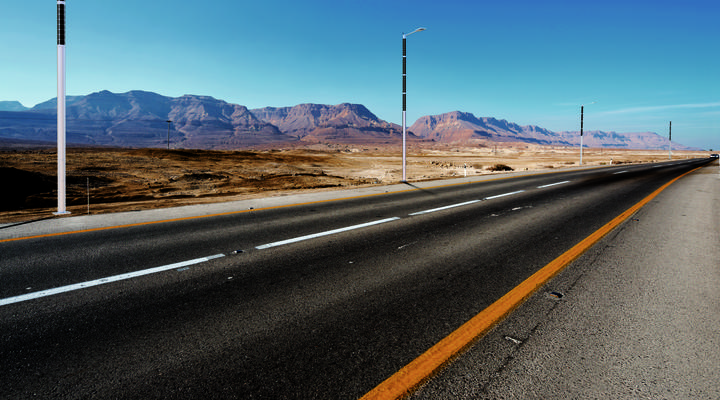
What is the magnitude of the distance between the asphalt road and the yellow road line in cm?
8

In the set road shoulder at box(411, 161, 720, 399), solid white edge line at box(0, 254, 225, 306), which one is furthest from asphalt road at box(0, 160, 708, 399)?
road shoulder at box(411, 161, 720, 399)

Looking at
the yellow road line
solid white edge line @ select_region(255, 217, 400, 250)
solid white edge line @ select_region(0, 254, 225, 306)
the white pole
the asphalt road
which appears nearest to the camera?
the yellow road line

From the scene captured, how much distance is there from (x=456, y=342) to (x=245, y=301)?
2.03 metres

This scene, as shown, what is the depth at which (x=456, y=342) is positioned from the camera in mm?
2889

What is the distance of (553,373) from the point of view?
2543 millimetres

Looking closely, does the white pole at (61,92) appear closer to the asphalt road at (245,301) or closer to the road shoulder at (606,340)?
the asphalt road at (245,301)

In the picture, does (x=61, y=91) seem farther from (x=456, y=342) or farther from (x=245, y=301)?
(x=456, y=342)

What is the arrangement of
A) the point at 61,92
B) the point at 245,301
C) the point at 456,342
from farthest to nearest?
the point at 61,92, the point at 245,301, the point at 456,342

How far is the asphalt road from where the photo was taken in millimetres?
2477

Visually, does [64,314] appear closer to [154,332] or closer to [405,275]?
[154,332]

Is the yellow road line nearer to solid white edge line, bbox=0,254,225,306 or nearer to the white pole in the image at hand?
solid white edge line, bbox=0,254,225,306

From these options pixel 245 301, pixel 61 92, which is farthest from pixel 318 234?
pixel 61 92

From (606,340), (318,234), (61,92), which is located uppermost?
(61,92)

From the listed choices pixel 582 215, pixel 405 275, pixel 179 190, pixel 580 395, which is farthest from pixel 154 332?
pixel 179 190
